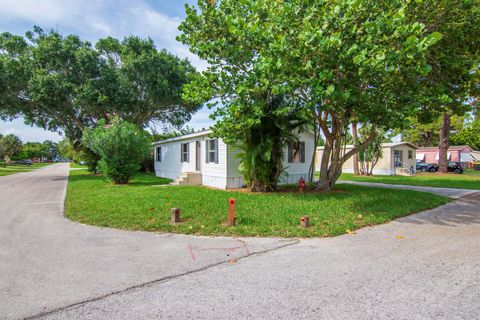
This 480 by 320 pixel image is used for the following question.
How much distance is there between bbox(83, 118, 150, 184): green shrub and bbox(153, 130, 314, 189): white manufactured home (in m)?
2.47

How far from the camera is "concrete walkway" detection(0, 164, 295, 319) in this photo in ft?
9.96

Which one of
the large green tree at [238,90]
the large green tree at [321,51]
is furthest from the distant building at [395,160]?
the large green tree at [321,51]

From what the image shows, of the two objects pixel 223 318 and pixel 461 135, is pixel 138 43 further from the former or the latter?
pixel 461 135

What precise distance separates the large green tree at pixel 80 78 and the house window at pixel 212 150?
21.4ft

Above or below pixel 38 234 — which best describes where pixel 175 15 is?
above

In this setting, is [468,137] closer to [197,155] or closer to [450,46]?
[450,46]

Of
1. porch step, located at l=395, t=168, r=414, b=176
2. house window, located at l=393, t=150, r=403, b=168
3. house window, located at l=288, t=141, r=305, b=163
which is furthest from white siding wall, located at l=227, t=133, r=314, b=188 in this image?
house window, located at l=393, t=150, r=403, b=168

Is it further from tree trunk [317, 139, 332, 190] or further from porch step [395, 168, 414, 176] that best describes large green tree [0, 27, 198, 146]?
porch step [395, 168, 414, 176]

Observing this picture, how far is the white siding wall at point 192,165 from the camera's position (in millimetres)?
12447

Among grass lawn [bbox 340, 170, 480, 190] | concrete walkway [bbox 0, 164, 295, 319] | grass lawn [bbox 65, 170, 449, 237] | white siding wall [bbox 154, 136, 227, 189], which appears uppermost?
white siding wall [bbox 154, 136, 227, 189]

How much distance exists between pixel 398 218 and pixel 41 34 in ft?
78.1

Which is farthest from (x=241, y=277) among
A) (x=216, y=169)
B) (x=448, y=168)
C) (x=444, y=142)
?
(x=448, y=168)

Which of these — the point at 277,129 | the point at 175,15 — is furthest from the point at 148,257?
the point at 175,15

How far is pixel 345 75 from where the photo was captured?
6828mm
